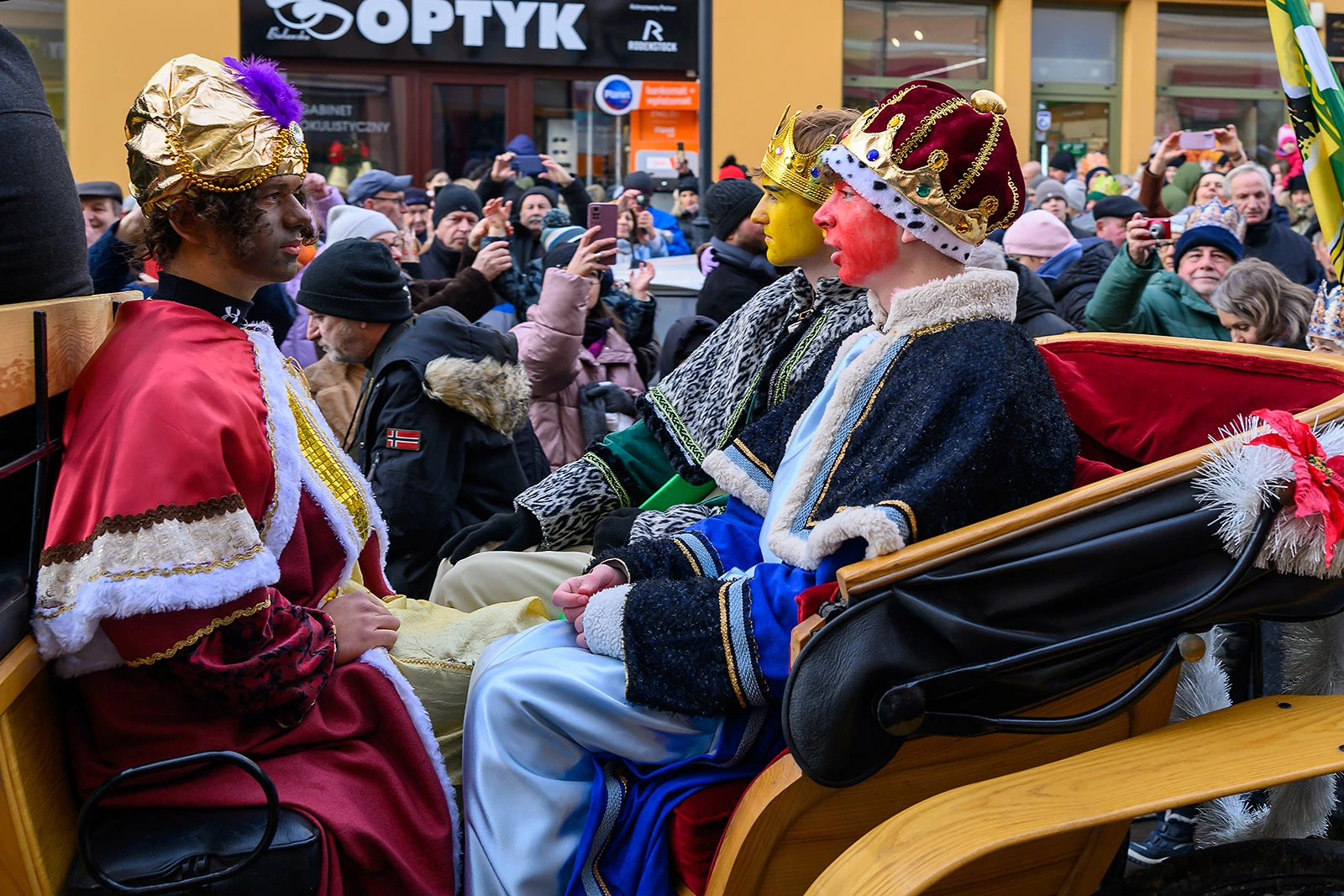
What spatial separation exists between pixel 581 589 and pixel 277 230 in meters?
0.86

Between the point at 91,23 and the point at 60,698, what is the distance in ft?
43.4

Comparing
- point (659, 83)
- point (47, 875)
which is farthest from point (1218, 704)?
point (659, 83)

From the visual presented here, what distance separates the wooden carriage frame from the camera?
5.72ft

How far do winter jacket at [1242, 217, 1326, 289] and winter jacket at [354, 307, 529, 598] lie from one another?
436cm

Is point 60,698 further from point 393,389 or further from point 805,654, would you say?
point 393,389

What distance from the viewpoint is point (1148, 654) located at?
1.94 m

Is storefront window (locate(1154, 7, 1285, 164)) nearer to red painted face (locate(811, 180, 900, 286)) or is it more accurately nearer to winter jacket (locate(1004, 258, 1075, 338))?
winter jacket (locate(1004, 258, 1075, 338))

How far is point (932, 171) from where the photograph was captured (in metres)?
2.18

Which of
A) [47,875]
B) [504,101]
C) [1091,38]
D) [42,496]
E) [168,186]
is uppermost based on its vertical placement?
[1091,38]

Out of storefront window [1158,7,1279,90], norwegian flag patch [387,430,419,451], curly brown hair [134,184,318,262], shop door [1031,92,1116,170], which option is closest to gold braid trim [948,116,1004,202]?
curly brown hair [134,184,318,262]

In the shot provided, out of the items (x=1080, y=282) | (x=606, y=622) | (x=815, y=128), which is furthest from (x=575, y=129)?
(x=606, y=622)

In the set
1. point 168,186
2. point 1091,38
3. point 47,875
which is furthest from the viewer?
point 1091,38

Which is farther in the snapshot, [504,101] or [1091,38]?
[1091,38]

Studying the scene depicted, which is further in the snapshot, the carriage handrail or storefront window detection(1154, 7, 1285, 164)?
storefront window detection(1154, 7, 1285, 164)
